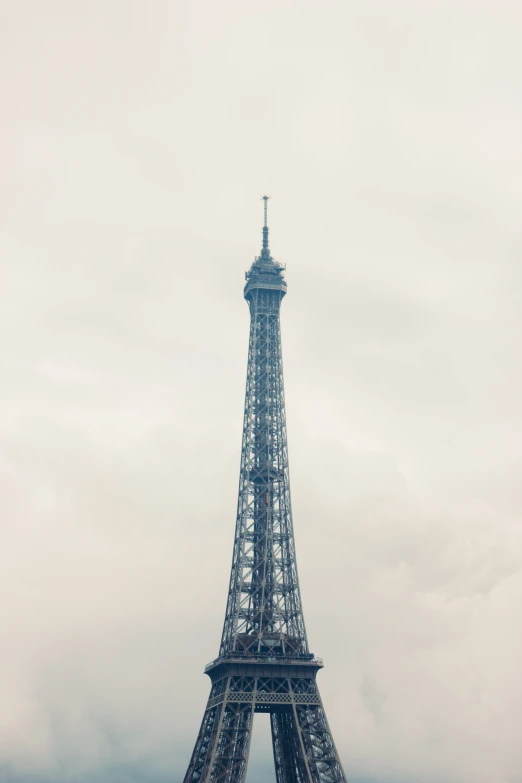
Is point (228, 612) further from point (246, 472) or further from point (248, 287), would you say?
point (248, 287)

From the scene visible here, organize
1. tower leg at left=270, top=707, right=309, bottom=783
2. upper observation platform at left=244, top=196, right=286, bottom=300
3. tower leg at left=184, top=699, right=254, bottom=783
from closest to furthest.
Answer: tower leg at left=184, top=699, right=254, bottom=783 < tower leg at left=270, top=707, right=309, bottom=783 < upper observation platform at left=244, top=196, right=286, bottom=300

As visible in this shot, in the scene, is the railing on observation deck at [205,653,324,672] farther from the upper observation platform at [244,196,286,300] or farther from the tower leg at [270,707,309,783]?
the upper observation platform at [244,196,286,300]

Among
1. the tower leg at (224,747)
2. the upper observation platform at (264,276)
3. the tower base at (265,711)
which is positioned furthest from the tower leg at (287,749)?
the upper observation platform at (264,276)

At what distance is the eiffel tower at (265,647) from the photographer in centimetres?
14800

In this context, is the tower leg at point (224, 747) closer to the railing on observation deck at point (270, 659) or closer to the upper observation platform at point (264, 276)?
the railing on observation deck at point (270, 659)

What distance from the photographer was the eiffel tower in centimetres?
14800

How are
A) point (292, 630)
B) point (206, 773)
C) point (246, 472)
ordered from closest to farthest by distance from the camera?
point (206, 773) < point (292, 630) < point (246, 472)

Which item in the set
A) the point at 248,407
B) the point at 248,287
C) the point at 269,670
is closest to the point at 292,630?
the point at 269,670

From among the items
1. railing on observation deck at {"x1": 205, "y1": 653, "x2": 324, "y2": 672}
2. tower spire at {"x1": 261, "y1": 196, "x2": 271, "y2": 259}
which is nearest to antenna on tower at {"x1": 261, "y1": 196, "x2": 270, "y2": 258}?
tower spire at {"x1": 261, "y1": 196, "x2": 271, "y2": 259}

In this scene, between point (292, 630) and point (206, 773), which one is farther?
point (292, 630)

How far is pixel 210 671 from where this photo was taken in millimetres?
158000

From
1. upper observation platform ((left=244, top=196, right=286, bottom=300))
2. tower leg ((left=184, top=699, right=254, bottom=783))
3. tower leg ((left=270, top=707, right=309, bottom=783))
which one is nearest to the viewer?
tower leg ((left=184, top=699, right=254, bottom=783))

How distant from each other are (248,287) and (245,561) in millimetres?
48712

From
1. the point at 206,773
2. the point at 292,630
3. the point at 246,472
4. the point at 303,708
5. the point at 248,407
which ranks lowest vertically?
the point at 206,773
